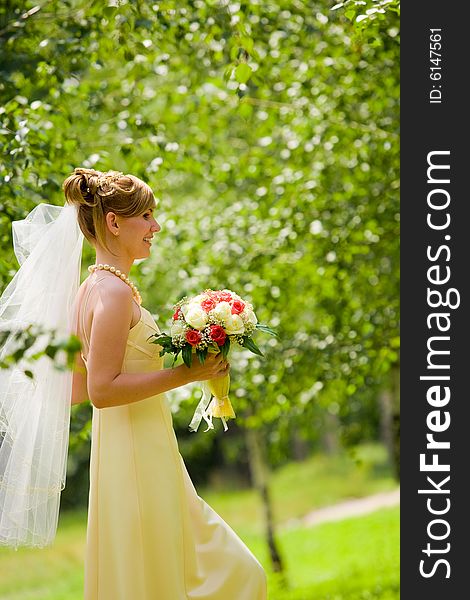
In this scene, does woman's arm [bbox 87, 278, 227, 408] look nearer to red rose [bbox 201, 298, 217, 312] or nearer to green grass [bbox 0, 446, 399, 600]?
red rose [bbox 201, 298, 217, 312]

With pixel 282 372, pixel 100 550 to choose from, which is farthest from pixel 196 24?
pixel 100 550

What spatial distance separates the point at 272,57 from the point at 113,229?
2963 mm

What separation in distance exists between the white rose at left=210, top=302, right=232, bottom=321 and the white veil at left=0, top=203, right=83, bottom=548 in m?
0.53

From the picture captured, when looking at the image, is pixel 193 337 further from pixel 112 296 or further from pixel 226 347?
→ pixel 112 296

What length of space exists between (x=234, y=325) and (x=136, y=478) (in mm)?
594

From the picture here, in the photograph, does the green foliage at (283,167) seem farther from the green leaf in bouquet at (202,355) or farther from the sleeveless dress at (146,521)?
the green leaf in bouquet at (202,355)

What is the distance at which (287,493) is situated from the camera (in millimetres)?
17031

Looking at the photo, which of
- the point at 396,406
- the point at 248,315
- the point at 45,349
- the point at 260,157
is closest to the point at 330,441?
the point at 396,406

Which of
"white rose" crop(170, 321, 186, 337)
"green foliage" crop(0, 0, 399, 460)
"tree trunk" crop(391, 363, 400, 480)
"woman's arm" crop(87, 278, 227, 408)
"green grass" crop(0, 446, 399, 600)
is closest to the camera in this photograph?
"woman's arm" crop(87, 278, 227, 408)

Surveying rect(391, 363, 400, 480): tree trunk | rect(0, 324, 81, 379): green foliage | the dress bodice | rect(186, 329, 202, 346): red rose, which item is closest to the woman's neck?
the dress bodice

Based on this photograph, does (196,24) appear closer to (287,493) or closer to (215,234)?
(215,234)

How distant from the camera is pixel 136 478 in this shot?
3.03m

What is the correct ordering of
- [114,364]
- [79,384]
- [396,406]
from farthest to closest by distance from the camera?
[396,406] → [79,384] → [114,364]

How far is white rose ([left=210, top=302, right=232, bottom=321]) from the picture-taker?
294cm
